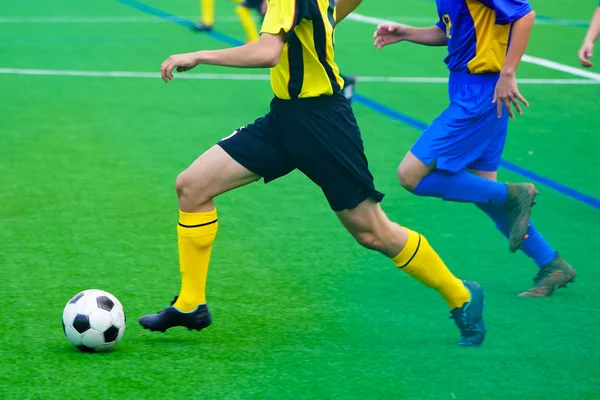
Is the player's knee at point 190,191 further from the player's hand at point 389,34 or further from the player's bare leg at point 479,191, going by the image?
the player's hand at point 389,34

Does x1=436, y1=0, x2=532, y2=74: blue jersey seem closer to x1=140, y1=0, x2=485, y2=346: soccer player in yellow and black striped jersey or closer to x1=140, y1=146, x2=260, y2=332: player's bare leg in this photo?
x1=140, y1=0, x2=485, y2=346: soccer player in yellow and black striped jersey

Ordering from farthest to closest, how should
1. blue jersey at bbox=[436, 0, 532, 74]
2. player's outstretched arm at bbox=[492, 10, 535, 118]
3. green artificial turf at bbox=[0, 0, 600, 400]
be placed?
blue jersey at bbox=[436, 0, 532, 74]
player's outstretched arm at bbox=[492, 10, 535, 118]
green artificial turf at bbox=[0, 0, 600, 400]

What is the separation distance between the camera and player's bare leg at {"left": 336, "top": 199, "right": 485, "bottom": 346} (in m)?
5.02

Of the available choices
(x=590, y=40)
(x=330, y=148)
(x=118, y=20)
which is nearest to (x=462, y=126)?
(x=590, y=40)

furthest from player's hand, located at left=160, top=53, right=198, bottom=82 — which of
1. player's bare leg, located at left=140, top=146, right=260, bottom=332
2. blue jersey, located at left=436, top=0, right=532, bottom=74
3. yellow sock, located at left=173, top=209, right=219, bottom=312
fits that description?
blue jersey, located at left=436, top=0, right=532, bottom=74

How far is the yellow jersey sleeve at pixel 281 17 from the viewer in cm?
452

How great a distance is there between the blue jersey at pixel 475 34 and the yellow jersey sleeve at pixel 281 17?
4.47 feet

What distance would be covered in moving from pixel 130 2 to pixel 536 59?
7.75 m

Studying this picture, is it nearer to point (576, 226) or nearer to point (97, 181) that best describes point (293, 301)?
point (576, 226)

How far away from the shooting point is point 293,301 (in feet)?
19.0

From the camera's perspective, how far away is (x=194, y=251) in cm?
513

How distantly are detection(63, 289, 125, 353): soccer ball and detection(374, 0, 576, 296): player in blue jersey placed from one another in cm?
170

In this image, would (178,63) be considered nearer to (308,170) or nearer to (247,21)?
(308,170)

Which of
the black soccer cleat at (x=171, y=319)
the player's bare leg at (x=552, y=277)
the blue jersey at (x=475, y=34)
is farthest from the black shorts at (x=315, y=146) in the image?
the player's bare leg at (x=552, y=277)
